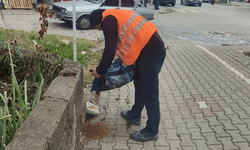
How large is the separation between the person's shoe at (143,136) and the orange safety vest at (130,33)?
3.22 feet

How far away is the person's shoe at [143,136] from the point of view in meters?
3.29

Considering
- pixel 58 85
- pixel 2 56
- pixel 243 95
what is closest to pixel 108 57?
pixel 58 85

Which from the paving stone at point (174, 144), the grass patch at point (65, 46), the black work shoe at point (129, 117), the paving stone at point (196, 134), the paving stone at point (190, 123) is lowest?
the paving stone at point (174, 144)

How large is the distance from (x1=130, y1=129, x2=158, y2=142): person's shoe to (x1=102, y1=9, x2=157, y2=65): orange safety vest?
980 millimetres

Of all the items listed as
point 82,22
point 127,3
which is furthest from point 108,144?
point 127,3

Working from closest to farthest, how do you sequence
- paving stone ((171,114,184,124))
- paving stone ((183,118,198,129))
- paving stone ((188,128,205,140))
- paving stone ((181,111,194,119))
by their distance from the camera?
1. paving stone ((188,128,205,140))
2. paving stone ((183,118,198,129))
3. paving stone ((171,114,184,124))
4. paving stone ((181,111,194,119))

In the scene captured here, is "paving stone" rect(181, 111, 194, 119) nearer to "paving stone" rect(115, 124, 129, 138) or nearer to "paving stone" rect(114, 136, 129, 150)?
"paving stone" rect(115, 124, 129, 138)

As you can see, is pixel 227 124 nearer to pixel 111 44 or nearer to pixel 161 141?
pixel 161 141

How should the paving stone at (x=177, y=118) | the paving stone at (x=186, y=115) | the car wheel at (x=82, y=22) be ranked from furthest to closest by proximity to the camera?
the car wheel at (x=82, y=22)
the paving stone at (x=186, y=115)
the paving stone at (x=177, y=118)

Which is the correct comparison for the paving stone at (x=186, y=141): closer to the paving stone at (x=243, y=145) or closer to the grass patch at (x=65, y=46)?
the paving stone at (x=243, y=145)

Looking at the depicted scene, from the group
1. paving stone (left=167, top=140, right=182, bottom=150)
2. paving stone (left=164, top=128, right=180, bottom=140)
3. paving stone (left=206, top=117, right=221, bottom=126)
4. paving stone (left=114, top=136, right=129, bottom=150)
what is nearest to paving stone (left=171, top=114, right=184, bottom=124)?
paving stone (left=164, top=128, right=180, bottom=140)

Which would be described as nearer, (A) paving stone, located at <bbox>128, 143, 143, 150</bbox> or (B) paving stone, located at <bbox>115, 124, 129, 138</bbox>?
(A) paving stone, located at <bbox>128, 143, 143, 150</bbox>

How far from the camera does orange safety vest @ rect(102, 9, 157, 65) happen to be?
2826 mm

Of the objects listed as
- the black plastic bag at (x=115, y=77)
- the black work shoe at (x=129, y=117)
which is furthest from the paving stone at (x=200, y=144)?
the black plastic bag at (x=115, y=77)
